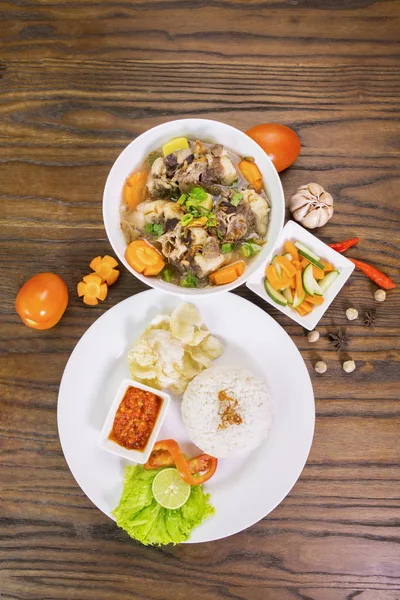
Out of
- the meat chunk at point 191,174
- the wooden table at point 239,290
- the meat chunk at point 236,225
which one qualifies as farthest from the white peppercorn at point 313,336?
the meat chunk at point 191,174

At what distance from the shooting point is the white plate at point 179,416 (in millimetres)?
2154

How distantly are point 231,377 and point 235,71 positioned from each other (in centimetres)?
150

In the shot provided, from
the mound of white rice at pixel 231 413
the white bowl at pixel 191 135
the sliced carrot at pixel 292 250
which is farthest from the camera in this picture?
the sliced carrot at pixel 292 250

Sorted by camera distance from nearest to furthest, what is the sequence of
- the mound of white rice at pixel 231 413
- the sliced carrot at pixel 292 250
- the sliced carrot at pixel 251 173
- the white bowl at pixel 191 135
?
the white bowl at pixel 191 135
the sliced carrot at pixel 251 173
the mound of white rice at pixel 231 413
the sliced carrot at pixel 292 250

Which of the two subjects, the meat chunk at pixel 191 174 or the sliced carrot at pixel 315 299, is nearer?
the meat chunk at pixel 191 174

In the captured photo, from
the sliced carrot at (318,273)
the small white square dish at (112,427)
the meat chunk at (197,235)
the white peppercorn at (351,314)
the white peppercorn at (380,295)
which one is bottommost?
the small white square dish at (112,427)

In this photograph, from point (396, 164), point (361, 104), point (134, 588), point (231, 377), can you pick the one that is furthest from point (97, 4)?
point (134, 588)

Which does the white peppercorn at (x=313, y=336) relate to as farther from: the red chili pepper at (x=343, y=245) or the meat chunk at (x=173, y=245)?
the meat chunk at (x=173, y=245)

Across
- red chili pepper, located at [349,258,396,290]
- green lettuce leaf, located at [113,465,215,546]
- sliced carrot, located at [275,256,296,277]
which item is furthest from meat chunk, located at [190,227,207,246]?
green lettuce leaf, located at [113,465,215,546]

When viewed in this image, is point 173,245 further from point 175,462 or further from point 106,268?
point 175,462

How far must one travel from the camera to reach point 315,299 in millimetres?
2191

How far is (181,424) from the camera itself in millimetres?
2281

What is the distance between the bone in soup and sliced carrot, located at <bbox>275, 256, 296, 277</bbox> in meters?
0.22

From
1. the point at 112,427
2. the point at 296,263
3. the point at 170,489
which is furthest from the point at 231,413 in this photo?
the point at 296,263
